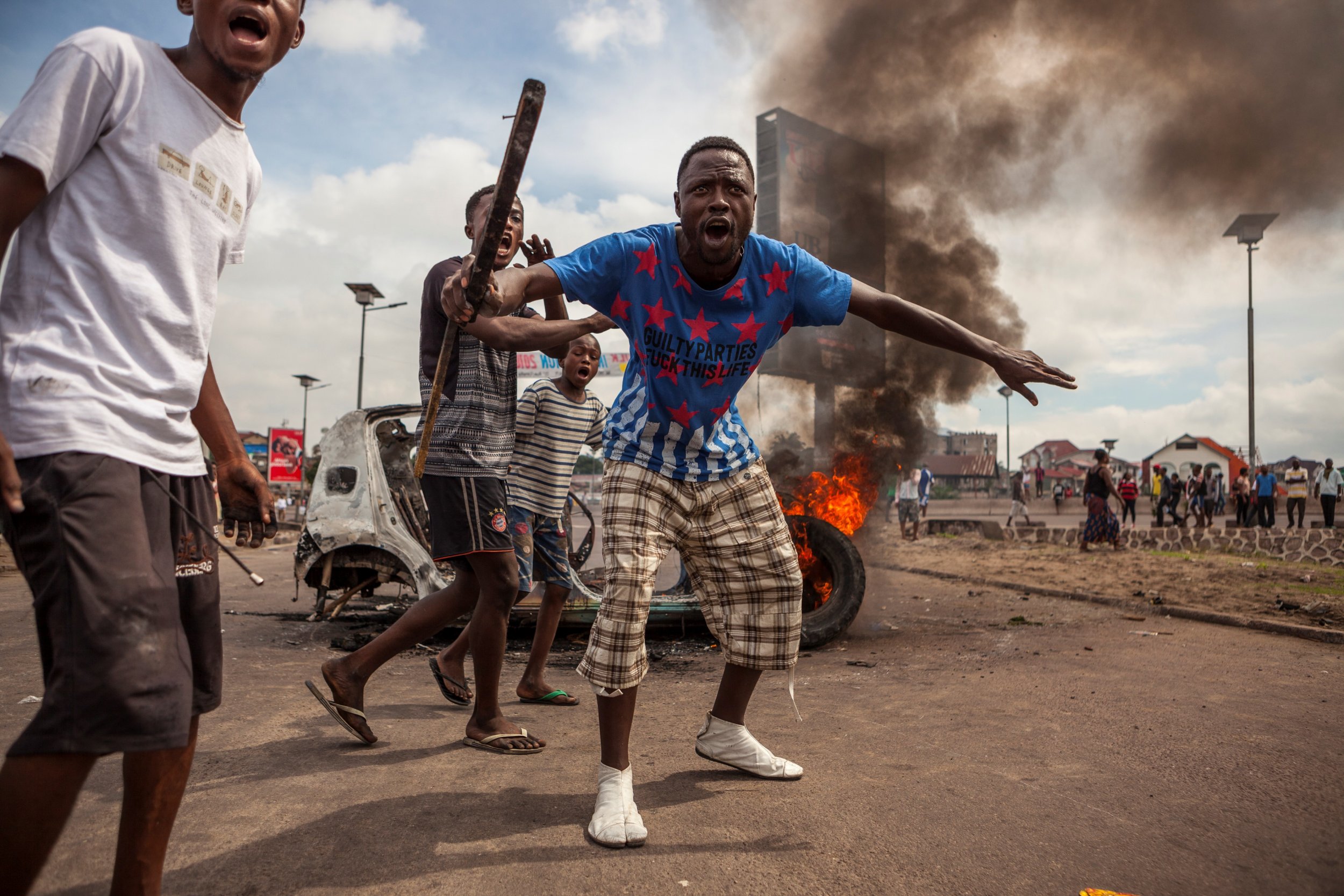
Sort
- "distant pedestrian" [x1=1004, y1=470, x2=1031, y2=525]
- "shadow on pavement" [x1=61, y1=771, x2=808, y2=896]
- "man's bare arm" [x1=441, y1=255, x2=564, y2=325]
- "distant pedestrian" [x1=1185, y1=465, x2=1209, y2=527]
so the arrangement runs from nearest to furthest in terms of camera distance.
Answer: "shadow on pavement" [x1=61, y1=771, x2=808, y2=896] < "man's bare arm" [x1=441, y1=255, x2=564, y2=325] < "distant pedestrian" [x1=1185, y1=465, x2=1209, y2=527] < "distant pedestrian" [x1=1004, y1=470, x2=1031, y2=525]

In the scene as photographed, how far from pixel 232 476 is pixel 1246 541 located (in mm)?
13858

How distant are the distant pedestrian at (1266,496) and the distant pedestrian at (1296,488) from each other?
1.02ft

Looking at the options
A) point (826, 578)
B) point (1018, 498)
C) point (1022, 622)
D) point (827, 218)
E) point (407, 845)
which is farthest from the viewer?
point (1018, 498)

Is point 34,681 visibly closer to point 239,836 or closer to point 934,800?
point 239,836

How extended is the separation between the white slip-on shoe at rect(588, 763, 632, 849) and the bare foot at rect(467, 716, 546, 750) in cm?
70

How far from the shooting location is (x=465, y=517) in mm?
3238

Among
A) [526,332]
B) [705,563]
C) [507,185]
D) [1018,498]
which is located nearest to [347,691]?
[705,563]

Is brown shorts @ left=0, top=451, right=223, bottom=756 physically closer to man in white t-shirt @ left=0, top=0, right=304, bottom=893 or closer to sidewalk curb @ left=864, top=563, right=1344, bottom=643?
man in white t-shirt @ left=0, top=0, right=304, bottom=893

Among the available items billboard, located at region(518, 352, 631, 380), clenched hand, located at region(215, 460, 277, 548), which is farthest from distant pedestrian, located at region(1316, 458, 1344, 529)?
billboard, located at region(518, 352, 631, 380)

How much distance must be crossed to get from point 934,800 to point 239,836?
6.51 feet

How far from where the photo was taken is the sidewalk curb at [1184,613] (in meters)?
5.71

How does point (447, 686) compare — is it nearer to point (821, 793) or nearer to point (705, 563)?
point (705, 563)

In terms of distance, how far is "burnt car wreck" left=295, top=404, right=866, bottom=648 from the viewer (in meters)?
5.39

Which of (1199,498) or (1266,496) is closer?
(1266,496)
